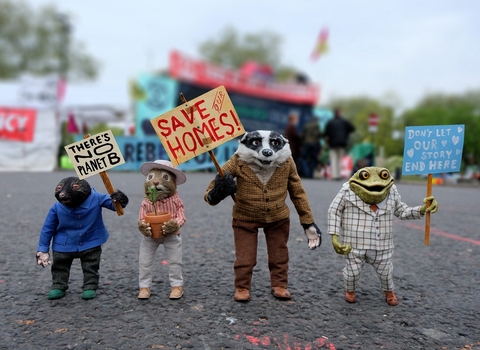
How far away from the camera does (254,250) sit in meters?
3.42

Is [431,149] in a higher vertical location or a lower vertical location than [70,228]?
higher

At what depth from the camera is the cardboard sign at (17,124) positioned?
565 inches

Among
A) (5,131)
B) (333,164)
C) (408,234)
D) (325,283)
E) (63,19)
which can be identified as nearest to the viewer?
(325,283)

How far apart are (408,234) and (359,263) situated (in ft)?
9.17

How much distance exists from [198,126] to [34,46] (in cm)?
3952

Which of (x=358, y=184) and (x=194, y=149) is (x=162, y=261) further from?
(x=358, y=184)

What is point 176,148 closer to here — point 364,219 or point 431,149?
point 364,219

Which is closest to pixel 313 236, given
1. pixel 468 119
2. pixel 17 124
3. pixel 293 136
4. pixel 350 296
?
pixel 350 296

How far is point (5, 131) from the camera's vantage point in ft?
47.2

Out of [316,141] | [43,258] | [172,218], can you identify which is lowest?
[43,258]

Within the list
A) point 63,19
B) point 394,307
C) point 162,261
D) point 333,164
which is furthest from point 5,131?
point 63,19

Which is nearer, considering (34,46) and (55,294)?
(55,294)

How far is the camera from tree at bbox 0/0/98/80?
36.9 metres

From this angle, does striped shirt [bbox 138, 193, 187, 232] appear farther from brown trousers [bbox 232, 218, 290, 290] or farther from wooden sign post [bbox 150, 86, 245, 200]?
brown trousers [bbox 232, 218, 290, 290]
